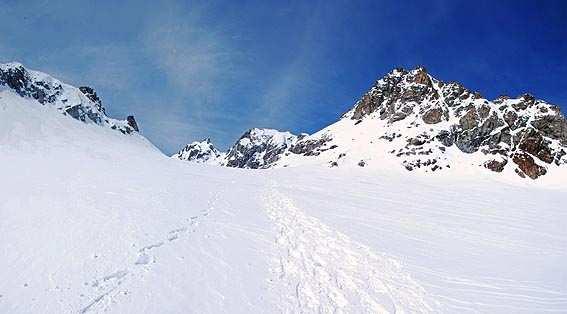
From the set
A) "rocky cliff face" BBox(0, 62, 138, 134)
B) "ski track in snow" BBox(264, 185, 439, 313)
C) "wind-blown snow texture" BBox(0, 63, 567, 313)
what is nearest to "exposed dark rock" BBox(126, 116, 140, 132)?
"rocky cliff face" BBox(0, 62, 138, 134)

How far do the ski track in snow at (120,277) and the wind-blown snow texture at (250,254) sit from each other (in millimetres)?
37

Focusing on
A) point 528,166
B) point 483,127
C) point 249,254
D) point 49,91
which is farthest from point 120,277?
point 49,91

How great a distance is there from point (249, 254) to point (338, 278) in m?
2.96

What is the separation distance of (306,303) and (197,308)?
2.20 m

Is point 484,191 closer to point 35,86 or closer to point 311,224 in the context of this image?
point 311,224

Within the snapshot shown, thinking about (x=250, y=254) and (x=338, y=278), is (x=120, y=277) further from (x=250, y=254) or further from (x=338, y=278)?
(x=338, y=278)

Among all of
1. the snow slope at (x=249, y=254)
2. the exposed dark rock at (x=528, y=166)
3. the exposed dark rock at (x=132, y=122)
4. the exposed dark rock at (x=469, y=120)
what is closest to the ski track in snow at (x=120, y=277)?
the snow slope at (x=249, y=254)

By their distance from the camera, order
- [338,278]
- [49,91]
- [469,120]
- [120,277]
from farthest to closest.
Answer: [49,91]
[469,120]
[338,278]
[120,277]

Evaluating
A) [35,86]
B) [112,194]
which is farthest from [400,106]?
[112,194]

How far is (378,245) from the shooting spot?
15508mm

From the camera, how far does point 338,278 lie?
10.7 meters

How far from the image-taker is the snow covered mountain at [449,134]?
74.6m

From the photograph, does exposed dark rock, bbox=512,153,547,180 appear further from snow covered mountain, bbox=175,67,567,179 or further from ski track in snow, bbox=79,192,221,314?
ski track in snow, bbox=79,192,221,314

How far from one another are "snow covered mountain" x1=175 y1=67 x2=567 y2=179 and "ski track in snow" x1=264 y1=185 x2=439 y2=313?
65.1 metres
